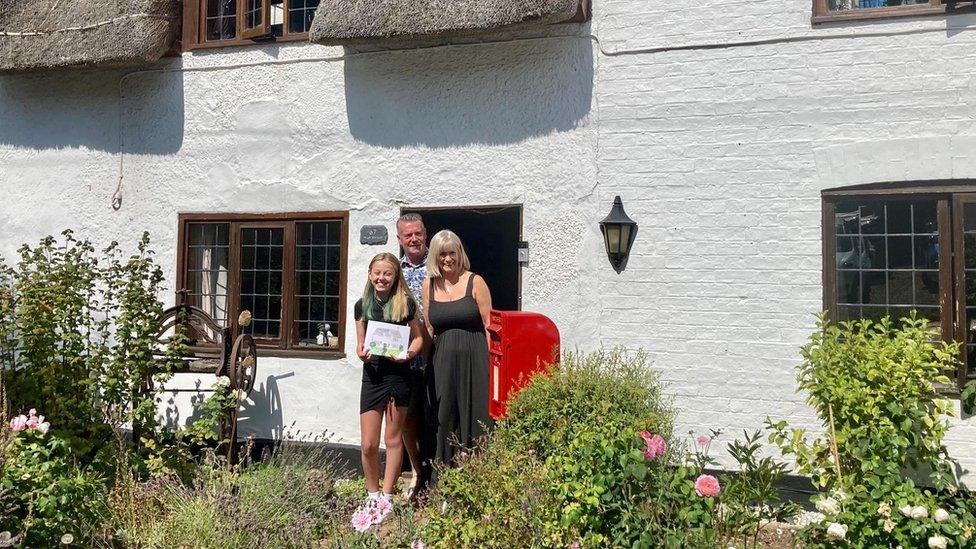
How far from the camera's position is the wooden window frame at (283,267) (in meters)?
7.24

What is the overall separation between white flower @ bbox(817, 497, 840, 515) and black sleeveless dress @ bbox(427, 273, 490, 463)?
235cm

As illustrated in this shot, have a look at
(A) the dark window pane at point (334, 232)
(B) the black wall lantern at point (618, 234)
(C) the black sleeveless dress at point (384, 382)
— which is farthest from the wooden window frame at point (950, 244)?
(A) the dark window pane at point (334, 232)

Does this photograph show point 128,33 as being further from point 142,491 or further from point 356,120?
point 142,491

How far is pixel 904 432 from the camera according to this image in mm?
4645

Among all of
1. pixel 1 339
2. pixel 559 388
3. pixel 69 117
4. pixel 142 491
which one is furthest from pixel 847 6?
pixel 69 117

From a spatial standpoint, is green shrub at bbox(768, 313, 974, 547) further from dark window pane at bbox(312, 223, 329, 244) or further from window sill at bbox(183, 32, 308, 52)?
window sill at bbox(183, 32, 308, 52)

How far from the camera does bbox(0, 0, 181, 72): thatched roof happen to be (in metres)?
7.49

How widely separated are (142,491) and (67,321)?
4.79 feet

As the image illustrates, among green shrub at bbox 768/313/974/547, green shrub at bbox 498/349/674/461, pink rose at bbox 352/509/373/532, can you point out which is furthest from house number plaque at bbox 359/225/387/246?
green shrub at bbox 768/313/974/547

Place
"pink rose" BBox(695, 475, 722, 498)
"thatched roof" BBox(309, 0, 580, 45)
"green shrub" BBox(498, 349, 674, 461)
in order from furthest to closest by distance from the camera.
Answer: "thatched roof" BBox(309, 0, 580, 45), "green shrub" BBox(498, 349, 674, 461), "pink rose" BBox(695, 475, 722, 498)

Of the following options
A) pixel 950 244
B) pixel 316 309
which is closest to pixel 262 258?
pixel 316 309

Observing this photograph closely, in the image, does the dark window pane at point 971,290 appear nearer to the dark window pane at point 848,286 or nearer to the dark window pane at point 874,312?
the dark window pane at point 874,312

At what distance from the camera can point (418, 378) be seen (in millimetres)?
5938

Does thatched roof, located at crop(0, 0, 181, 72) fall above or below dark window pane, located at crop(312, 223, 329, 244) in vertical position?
above
